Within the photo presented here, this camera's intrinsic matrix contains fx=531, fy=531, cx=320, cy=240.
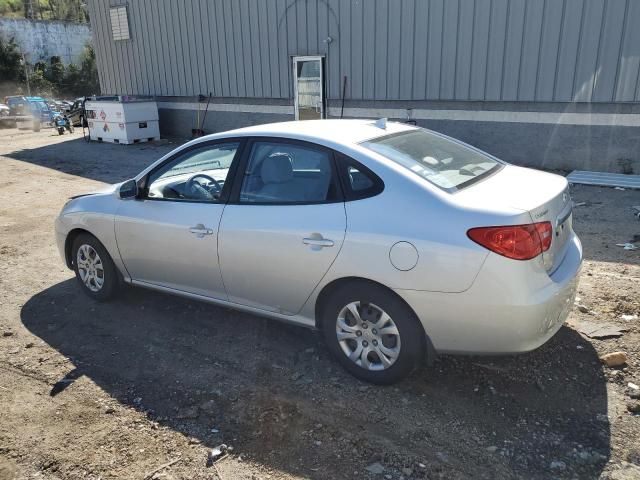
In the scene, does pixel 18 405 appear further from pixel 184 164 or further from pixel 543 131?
pixel 543 131

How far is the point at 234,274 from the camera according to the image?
386 cm

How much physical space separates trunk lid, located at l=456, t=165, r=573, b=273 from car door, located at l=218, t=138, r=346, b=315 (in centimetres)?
87

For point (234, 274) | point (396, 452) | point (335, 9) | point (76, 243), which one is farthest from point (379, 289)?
point (335, 9)

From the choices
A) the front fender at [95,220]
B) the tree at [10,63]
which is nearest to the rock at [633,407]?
the front fender at [95,220]

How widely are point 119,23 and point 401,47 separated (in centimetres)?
1069

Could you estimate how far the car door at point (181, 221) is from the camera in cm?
396

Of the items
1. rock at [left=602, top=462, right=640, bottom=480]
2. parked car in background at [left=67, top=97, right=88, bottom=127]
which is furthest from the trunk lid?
parked car in background at [left=67, top=97, right=88, bottom=127]

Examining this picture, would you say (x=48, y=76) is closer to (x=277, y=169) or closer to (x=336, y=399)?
(x=277, y=169)

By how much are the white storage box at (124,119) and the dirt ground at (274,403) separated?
11558 millimetres

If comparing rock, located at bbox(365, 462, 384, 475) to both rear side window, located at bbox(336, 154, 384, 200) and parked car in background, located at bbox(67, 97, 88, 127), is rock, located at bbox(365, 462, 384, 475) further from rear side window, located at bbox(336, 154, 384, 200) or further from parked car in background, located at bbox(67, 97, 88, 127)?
parked car in background, located at bbox(67, 97, 88, 127)

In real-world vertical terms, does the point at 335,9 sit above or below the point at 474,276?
above

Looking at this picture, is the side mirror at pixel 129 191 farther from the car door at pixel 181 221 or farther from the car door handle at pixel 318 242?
the car door handle at pixel 318 242

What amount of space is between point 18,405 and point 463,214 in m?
3.09

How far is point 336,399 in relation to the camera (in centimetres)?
337
